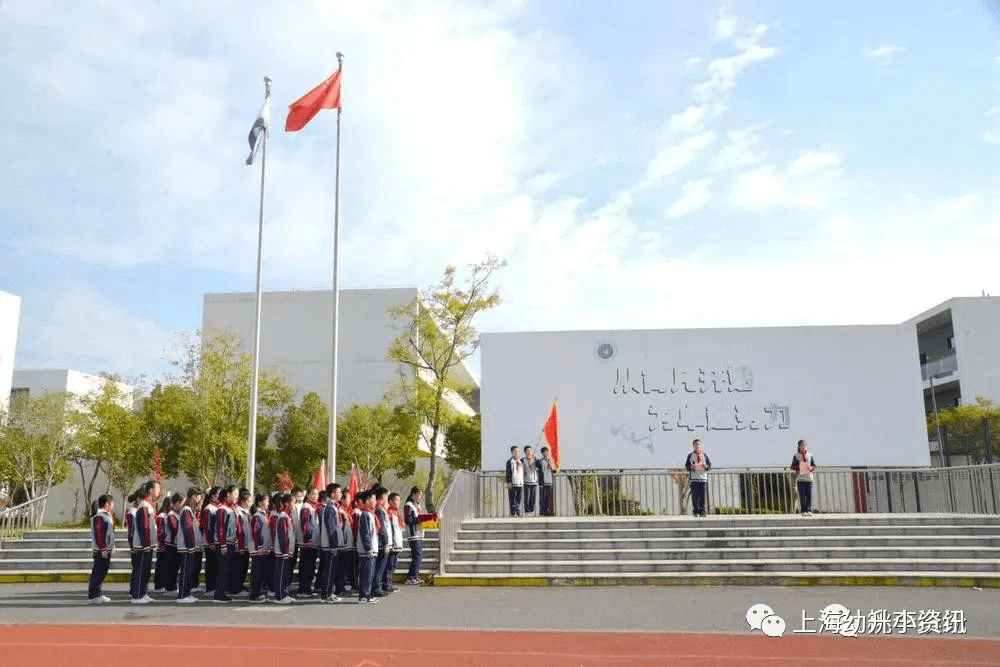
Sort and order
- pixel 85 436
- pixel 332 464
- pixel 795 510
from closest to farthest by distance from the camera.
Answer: pixel 332 464 → pixel 795 510 → pixel 85 436

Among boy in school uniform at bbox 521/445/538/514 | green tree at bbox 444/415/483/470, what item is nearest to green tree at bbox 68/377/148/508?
green tree at bbox 444/415/483/470

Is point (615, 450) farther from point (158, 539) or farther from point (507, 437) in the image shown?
point (158, 539)

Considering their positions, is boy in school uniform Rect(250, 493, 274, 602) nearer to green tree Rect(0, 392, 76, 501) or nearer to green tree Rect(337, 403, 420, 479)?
green tree Rect(337, 403, 420, 479)

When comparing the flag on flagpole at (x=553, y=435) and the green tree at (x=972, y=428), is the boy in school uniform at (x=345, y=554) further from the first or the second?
the green tree at (x=972, y=428)

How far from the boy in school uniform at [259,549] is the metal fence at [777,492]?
5381 mm

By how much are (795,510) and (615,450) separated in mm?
5904

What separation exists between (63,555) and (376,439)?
18.2 m

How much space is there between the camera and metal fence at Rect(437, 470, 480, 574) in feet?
46.6

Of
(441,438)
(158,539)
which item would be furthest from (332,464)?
(441,438)

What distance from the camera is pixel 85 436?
3142 cm

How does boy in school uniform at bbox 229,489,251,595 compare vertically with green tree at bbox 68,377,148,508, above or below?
below

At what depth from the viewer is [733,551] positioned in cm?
1417

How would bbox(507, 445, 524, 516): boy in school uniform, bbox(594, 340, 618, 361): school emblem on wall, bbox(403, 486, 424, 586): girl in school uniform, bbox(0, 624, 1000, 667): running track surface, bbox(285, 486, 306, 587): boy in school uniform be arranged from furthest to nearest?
bbox(594, 340, 618, 361): school emblem on wall → bbox(507, 445, 524, 516): boy in school uniform → bbox(403, 486, 424, 586): girl in school uniform → bbox(285, 486, 306, 587): boy in school uniform → bbox(0, 624, 1000, 667): running track surface

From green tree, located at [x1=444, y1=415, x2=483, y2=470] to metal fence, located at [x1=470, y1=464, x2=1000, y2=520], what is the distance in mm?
16716
